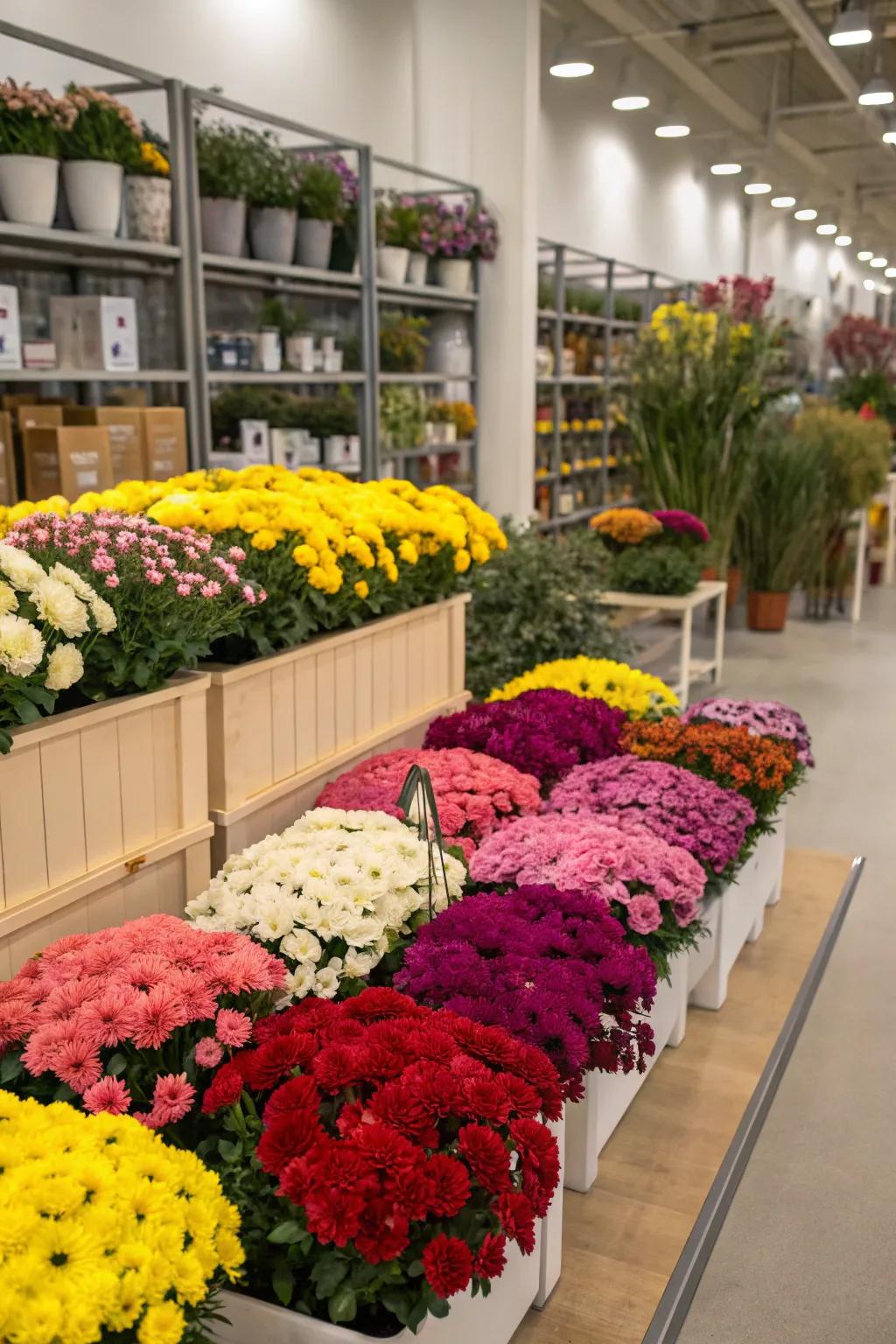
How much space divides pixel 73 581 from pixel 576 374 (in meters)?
7.21

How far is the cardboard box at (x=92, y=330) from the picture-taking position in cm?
413

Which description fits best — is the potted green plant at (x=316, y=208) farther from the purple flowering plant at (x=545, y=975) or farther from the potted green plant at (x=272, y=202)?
the purple flowering plant at (x=545, y=975)

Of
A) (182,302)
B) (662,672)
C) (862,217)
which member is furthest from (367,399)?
(862,217)

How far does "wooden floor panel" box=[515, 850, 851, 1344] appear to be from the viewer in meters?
1.80

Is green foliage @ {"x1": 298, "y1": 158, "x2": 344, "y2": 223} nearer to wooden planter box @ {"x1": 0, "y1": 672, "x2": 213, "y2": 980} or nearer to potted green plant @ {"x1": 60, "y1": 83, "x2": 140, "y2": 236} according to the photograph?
potted green plant @ {"x1": 60, "y1": 83, "x2": 140, "y2": 236}

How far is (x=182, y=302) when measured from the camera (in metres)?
4.51

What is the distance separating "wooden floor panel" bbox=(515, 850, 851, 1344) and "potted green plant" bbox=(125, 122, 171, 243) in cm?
318

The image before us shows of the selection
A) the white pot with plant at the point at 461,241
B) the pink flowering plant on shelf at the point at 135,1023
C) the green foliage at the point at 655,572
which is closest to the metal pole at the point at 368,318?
the white pot with plant at the point at 461,241

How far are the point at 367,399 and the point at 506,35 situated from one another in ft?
8.13

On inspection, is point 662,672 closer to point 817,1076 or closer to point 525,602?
point 525,602

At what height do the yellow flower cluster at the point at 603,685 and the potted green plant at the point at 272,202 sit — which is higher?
the potted green plant at the point at 272,202

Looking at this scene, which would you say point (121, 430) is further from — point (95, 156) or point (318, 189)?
point (318, 189)

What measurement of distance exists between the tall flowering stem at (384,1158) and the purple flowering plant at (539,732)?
1.35 metres

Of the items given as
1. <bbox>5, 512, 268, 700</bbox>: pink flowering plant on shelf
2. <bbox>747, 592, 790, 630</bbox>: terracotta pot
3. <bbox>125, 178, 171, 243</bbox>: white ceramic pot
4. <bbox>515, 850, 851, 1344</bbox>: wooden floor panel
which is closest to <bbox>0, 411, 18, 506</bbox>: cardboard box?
<bbox>125, 178, 171, 243</bbox>: white ceramic pot
